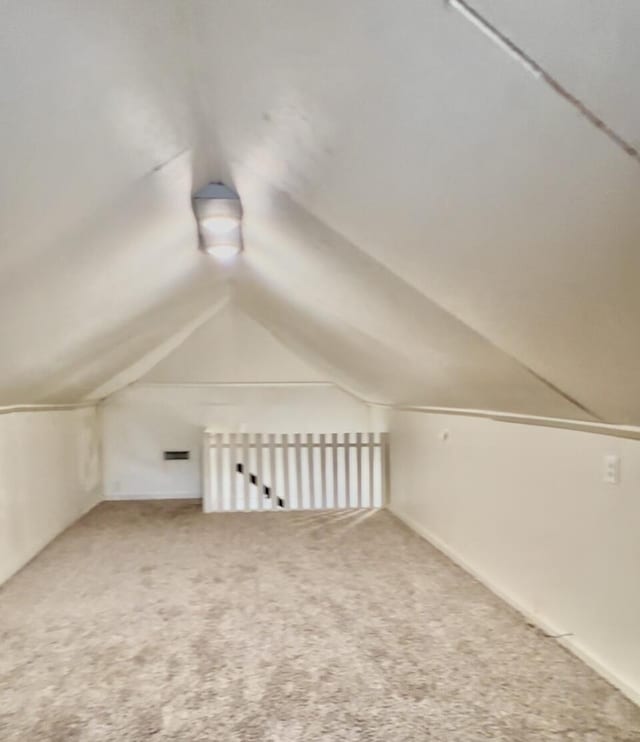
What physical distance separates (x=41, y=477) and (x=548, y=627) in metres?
3.62

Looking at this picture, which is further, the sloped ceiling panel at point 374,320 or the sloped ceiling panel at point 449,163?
the sloped ceiling panel at point 374,320

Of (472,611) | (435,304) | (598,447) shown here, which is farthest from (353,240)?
(472,611)

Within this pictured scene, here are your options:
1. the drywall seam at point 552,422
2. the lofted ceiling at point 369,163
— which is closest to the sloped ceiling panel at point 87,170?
the lofted ceiling at point 369,163

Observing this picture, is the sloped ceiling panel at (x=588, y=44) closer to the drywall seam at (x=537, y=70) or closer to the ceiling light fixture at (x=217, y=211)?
the drywall seam at (x=537, y=70)

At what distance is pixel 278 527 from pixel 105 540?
134 cm

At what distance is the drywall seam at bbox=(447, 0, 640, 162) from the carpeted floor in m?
1.90

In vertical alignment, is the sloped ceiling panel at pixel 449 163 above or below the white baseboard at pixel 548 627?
above

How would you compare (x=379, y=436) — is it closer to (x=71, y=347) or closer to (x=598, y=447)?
(x=71, y=347)

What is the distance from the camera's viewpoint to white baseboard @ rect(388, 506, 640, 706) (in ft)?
8.23

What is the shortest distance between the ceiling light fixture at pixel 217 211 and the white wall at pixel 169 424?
3.97 metres

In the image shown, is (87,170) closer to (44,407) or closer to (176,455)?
(44,407)

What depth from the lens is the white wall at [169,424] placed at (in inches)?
276

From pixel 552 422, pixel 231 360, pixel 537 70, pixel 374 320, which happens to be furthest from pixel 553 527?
pixel 231 360

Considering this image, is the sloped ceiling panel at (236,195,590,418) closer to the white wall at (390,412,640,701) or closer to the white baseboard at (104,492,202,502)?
the white wall at (390,412,640,701)
